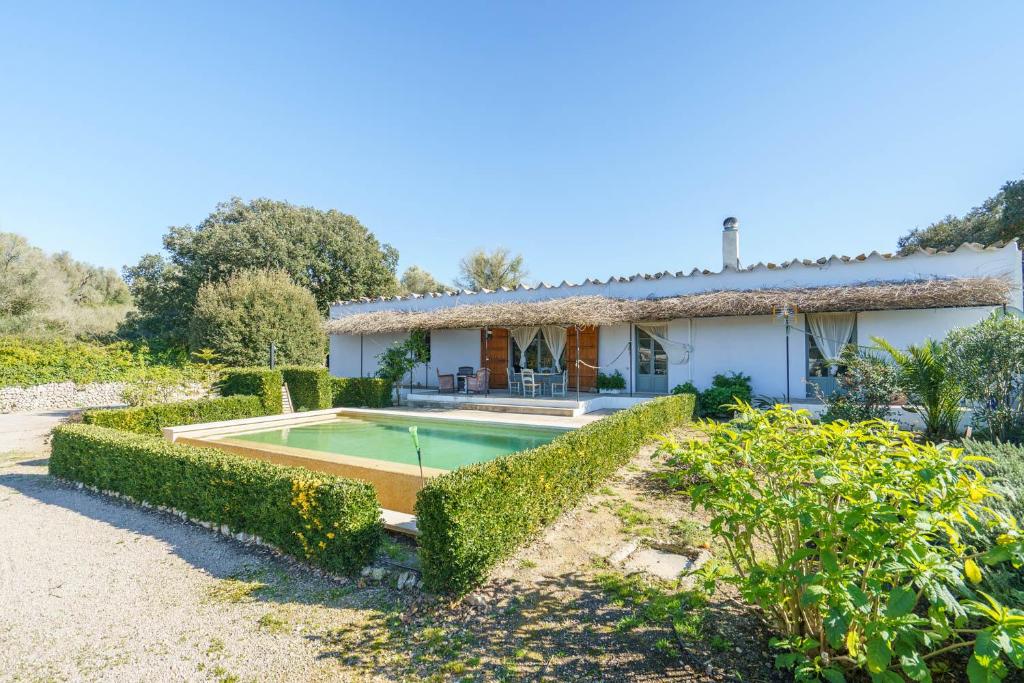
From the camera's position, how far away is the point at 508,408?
13.6m

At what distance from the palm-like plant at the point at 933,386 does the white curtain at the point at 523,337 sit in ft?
32.0

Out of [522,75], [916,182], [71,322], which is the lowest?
[71,322]

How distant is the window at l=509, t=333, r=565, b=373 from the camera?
1658 cm

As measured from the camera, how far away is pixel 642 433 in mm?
8406

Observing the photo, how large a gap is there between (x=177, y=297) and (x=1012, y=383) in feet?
108

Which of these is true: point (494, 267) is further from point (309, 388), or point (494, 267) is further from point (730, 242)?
point (309, 388)

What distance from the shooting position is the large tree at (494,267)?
34719mm

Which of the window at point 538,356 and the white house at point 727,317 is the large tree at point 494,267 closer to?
the white house at point 727,317

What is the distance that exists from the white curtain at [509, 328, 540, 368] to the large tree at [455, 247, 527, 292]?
60.0 feet

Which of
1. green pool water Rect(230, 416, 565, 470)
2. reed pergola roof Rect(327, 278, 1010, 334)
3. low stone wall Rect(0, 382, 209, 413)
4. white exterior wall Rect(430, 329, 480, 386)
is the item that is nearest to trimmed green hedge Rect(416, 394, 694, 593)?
green pool water Rect(230, 416, 565, 470)

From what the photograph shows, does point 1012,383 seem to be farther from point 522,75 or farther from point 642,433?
point 522,75

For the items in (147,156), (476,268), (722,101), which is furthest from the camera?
(476,268)

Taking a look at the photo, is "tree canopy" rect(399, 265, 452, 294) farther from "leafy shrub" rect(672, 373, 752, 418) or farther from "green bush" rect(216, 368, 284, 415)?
"leafy shrub" rect(672, 373, 752, 418)

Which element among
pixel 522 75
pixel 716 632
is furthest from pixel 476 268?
pixel 716 632
